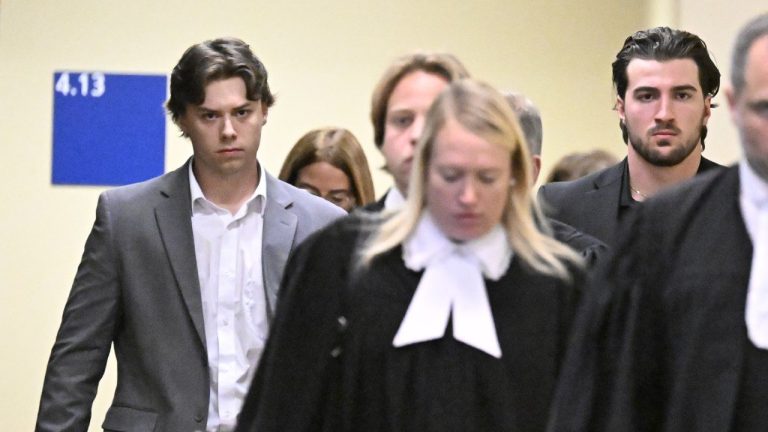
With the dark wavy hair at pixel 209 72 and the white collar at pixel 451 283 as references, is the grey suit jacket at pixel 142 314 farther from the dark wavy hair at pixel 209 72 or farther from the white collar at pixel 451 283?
the white collar at pixel 451 283

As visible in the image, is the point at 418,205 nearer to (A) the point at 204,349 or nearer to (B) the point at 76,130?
(A) the point at 204,349

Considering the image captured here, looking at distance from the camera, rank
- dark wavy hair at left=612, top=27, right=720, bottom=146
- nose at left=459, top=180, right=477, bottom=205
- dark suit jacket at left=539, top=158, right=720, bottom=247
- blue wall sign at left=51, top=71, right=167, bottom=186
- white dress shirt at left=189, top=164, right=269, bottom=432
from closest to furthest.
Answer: nose at left=459, top=180, right=477, bottom=205, white dress shirt at left=189, top=164, right=269, bottom=432, dark suit jacket at left=539, top=158, right=720, bottom=247, dark wavy hair at left=612, top=27, right=720, bottom=146, blue wall sign at left=51, top=71, right=167, bottom=186

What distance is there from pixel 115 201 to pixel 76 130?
3041 millimetres

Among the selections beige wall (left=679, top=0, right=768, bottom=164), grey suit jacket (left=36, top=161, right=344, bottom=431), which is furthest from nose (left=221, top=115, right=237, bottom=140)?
beige wall (left=679, top=0, right=768, bottom=164)

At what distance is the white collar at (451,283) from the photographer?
124 inches

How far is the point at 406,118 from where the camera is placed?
131 inches

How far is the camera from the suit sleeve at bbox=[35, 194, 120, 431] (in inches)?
176

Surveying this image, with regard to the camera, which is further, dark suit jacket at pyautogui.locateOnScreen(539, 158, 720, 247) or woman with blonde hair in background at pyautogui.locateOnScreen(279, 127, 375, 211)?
woman with blonde hair in background at pyautogui.locateOnScreen(279, 127, 375, 211)

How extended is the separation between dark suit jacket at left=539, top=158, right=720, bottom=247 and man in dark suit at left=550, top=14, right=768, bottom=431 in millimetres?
1405

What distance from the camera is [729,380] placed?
2.78 metres

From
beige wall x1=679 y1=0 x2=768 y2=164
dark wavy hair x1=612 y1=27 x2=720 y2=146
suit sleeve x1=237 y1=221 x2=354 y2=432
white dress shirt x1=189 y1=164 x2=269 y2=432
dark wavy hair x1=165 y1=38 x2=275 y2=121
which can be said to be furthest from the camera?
beige wall x1=679 y1=0 x2=768 y2=164

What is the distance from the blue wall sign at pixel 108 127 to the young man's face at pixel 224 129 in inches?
114

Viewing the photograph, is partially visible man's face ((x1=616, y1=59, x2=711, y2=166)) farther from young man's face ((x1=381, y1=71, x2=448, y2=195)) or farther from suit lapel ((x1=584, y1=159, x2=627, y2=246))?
young man's face ((x1=381, y1=71, x2=448, y2=195))

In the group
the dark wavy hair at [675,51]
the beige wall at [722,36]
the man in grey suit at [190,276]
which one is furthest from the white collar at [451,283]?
the beige wall at [722,36]
